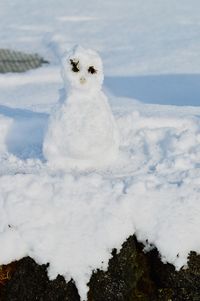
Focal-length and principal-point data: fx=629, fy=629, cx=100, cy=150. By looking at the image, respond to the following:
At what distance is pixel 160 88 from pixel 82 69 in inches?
127

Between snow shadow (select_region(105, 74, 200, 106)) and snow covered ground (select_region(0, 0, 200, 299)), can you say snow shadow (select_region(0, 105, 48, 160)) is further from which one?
snow shadow (select_region(105, 74, 200, 106))

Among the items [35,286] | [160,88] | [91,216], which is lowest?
[35,286]

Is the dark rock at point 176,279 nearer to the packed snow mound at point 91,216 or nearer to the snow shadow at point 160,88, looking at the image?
the packed snow mound at point 91,216

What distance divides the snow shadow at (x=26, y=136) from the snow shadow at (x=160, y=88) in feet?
6.42

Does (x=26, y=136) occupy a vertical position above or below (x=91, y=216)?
above

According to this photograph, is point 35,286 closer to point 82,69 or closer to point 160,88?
point 82,69

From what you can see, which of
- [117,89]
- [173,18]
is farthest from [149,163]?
[173,18]

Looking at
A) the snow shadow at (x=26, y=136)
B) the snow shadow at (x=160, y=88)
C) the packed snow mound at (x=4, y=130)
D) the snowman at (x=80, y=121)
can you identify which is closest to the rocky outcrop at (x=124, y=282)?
the snowman at (x=80, y=121)

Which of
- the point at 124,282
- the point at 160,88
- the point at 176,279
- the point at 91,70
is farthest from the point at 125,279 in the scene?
the point at 160,88

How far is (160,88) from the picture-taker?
21.8ft

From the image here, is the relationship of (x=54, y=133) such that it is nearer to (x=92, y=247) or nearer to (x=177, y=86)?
(x=92, y=247)

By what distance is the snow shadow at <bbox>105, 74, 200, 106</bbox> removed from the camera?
616 centimetres

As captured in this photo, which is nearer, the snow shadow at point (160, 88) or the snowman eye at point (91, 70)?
the snowman eye at point (91, 70)

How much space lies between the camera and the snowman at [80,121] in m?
3.49
